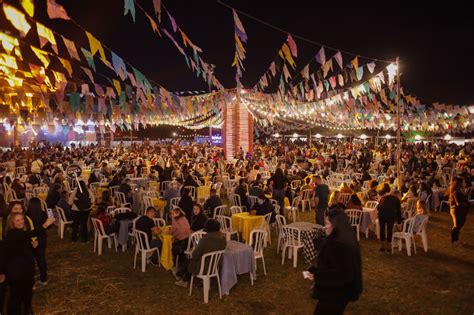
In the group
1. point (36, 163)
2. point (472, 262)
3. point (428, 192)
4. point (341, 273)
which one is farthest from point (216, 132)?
point (341, 273)

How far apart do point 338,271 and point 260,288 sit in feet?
10.2

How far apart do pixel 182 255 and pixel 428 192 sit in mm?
8040

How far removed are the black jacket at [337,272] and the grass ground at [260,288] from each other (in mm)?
2154

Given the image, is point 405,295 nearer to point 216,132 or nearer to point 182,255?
point 182,255

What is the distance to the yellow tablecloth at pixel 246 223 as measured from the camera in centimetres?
778

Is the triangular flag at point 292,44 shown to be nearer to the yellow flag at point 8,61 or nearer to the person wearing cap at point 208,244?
the person wearing cap at point 208,244

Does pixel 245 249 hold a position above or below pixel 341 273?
below

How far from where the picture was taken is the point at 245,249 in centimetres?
596

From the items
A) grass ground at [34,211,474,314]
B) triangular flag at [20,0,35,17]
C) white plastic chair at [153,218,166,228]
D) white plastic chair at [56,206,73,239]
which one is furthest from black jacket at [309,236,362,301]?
white plastic chair at [56,206,73,239]

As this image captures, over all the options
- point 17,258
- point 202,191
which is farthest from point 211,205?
point 17,258

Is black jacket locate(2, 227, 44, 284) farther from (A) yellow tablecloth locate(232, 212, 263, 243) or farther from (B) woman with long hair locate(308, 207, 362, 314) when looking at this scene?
(A) yellow tablecloth locate(232, 212, 263, 243)

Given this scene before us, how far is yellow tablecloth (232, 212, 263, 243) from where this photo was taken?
25.5 feet

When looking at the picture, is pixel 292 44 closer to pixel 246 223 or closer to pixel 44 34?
pixel 246 223

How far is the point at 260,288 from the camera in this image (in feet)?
19.4
